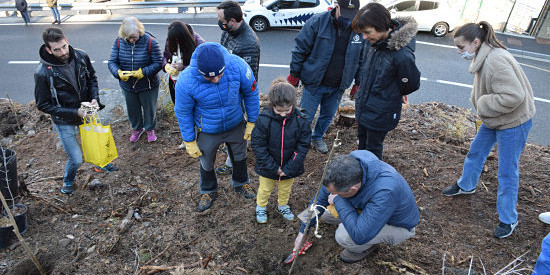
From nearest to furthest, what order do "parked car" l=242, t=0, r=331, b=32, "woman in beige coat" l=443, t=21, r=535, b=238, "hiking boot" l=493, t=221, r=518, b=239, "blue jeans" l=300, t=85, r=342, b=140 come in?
"woman in beige coat" l=443, t=21, r=535, b=238, "hiking boot" l=493, t=221, r=518, b=239, "blue jeans" l=300, t=85, r=342, b=140, "parked car" l=242, t=0, r=331, b=32

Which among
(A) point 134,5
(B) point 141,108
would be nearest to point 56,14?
(A) point 134,5

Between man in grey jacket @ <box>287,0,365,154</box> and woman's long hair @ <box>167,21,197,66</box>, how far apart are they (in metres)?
1.23

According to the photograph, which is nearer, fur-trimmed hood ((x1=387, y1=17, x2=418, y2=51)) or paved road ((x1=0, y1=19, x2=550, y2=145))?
fur-trimmed hood ((x1=387, y1=17, x2=418, y2=51))

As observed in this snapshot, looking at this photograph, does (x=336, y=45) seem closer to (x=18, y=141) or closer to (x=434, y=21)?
(x=18, y=141)

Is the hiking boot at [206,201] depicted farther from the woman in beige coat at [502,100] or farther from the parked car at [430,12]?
the parked car at [430,12]

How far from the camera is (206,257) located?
125 inches

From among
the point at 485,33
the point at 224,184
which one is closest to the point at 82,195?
the point at 224,184

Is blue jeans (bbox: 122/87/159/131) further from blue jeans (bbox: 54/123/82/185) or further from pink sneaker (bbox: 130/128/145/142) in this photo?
blue jeans (bbox: 54/123/82/185)

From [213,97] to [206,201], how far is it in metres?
1.24

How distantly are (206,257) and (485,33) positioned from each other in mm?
3190

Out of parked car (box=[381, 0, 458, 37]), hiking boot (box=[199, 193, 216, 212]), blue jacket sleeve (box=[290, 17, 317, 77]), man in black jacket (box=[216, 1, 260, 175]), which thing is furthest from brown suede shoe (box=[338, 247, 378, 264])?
parked car (box=[381, 0, 458, 37])

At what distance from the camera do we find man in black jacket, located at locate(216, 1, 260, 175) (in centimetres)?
379

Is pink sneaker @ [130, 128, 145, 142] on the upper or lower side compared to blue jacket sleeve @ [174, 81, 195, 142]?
lower

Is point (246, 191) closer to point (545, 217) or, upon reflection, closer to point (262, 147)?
point (262, 147)
